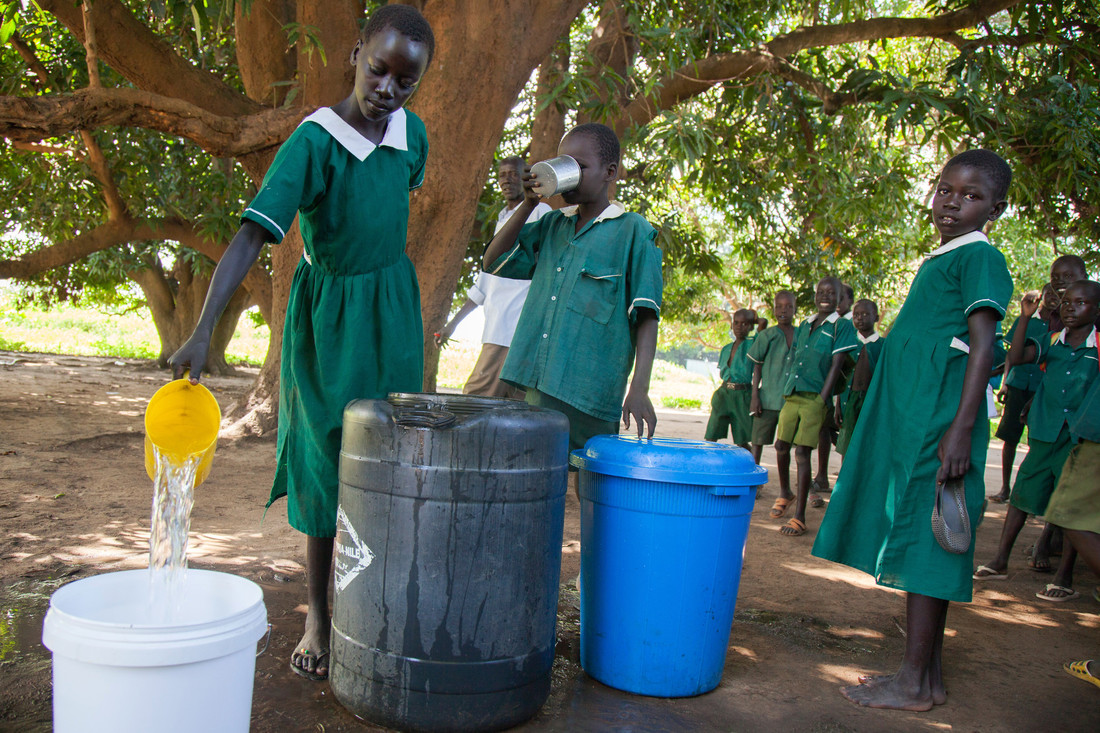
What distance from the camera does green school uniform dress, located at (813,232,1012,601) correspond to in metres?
2.30

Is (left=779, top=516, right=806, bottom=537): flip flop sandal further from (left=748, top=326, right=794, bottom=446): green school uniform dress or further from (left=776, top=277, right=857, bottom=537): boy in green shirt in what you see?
(left=748, top=326, right=794, bottom=446): green school uniform dress

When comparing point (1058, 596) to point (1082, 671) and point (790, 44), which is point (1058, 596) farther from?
point (790, 44)

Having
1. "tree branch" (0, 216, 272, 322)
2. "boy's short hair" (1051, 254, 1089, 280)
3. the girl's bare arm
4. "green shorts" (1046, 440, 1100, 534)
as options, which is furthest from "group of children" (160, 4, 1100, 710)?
"tree branch" (0, 216, 272, 322)

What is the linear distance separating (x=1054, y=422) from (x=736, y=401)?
273 centimetres

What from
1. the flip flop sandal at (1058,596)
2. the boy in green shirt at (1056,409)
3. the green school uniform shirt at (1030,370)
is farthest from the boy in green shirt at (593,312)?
the green school uniform shirt at (1030,370)

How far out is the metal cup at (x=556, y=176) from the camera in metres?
2.47

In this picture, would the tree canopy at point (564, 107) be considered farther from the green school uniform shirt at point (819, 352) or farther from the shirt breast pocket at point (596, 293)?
the shirt breast pocket at point (596, 293)

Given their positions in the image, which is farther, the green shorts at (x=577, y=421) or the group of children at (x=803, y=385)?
the group of children at (x=803, y=385)

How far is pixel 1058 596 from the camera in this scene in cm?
383

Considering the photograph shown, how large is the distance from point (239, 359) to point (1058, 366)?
19.3 meters

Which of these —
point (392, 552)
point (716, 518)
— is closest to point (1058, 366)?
point (716, 518)

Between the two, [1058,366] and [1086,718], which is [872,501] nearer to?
[1086,718]

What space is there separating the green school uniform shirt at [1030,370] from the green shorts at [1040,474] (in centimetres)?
95

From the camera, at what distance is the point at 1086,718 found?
2389 millimetres
